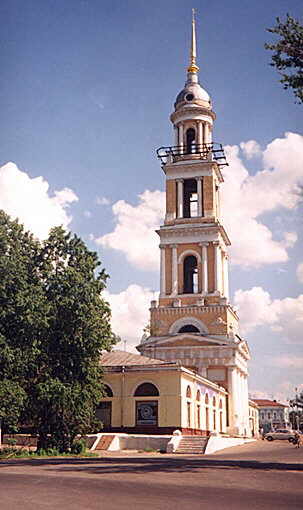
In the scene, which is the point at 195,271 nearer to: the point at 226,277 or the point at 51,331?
the point at 226,277

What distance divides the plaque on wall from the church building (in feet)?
→ 32.9

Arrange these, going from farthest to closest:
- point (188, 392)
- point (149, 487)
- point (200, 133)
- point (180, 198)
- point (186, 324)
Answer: point (200, 133)
point (180, 198)
point (186, 324)
point (188, 392)
point (149, 487)

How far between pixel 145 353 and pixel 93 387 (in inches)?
1093

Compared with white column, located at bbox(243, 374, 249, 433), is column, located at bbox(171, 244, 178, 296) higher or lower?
higher

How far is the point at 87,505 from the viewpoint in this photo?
470 inches

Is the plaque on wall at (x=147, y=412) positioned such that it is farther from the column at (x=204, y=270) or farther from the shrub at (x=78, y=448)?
the column at (x=204, y=270)

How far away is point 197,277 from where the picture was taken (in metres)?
62.4

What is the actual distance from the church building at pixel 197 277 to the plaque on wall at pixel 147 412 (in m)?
10.0

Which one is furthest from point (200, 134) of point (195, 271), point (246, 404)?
point (246, 404)

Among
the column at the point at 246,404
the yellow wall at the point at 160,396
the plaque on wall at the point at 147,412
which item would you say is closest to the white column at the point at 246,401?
the column at the point at 246,404

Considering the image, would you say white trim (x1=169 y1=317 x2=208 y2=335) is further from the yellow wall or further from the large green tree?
the large green tree

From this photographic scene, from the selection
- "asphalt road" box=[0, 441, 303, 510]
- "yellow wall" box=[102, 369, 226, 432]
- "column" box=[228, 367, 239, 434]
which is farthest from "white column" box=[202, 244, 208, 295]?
"asphalt road" box=[0, 441, 303, 510]

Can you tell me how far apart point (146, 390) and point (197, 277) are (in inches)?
897

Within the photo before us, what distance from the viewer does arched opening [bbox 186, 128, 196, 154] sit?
66.4m
